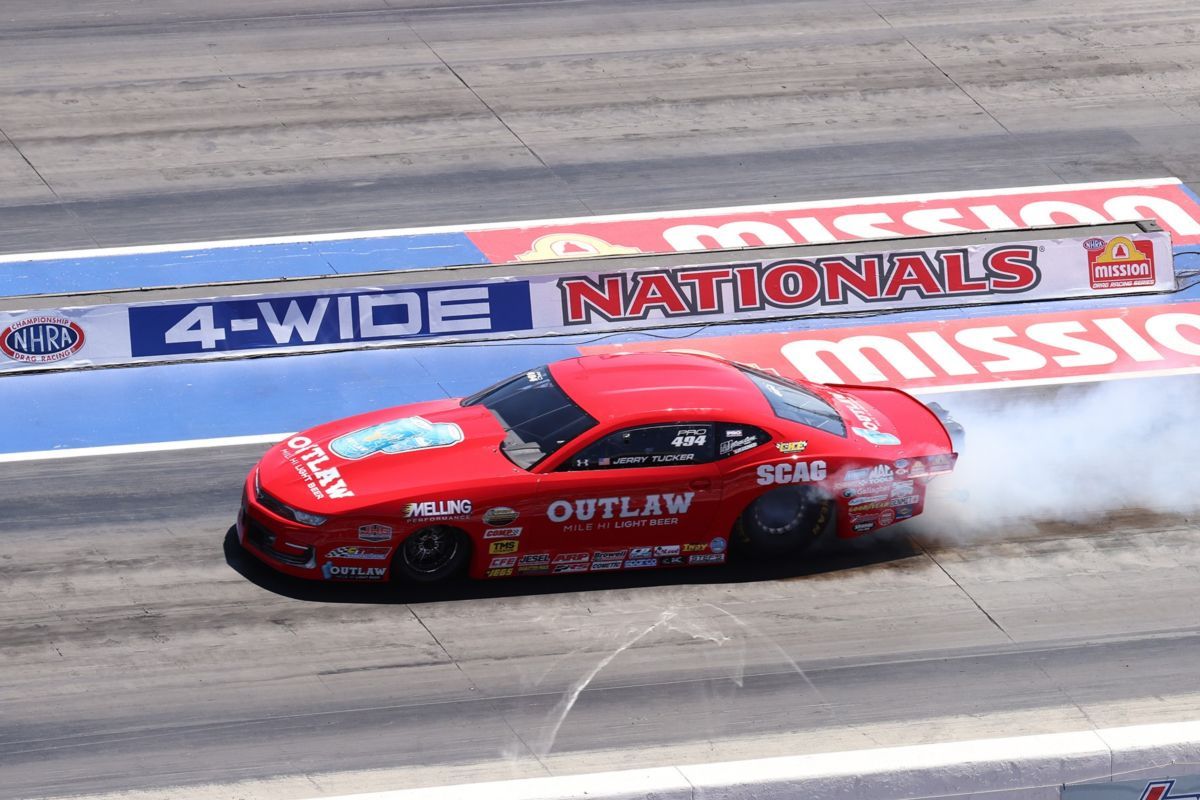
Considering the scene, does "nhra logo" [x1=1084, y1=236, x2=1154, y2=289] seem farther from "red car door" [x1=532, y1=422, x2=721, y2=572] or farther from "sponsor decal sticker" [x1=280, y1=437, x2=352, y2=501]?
"sponsor decal sticker" [x1=280, y1=437, x2=352, y2=501]

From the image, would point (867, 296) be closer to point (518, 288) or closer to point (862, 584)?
point (518, 288)

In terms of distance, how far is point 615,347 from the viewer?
1748 centimetres

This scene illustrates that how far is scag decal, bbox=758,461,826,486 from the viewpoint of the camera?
1287 centimetres

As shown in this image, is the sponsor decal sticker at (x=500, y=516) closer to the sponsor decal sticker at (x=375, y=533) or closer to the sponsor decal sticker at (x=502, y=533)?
the sponsor decal sticker at (x=502, y=533)

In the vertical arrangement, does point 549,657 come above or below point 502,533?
below

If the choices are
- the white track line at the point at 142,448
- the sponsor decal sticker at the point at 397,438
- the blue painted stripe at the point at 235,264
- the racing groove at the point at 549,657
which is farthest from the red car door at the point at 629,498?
the blue painted stripe at the point at 235,264

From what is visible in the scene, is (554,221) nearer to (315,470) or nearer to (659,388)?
(659,388)

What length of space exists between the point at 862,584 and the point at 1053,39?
14.2 meters

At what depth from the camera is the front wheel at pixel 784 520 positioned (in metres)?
13.0

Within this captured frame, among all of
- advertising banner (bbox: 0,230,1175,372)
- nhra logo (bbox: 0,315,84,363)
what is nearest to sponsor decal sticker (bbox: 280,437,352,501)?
advertising banner (bbox: 0,230,1175,372)

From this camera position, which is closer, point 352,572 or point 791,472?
point 352,572

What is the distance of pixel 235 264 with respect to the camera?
62.2 ft

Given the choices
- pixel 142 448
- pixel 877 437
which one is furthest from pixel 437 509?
pixel 142 448

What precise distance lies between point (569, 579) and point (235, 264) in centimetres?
762
